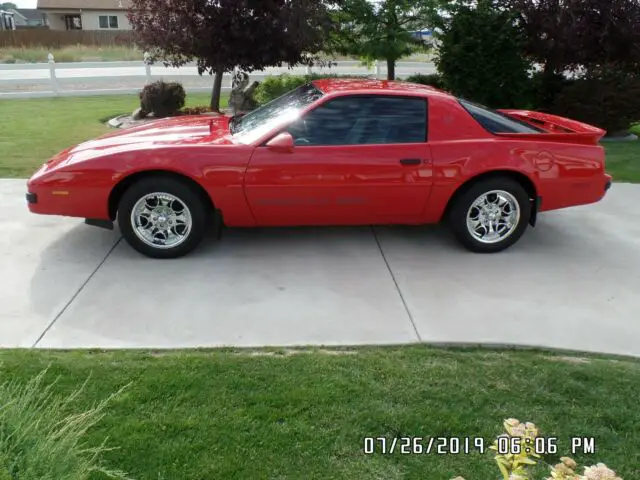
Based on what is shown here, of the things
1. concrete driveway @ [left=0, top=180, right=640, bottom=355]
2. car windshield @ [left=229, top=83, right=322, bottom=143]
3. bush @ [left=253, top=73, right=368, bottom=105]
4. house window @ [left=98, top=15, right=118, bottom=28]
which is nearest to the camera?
concrete driveway @ [left=0, top=180, right=640, bottom=355]

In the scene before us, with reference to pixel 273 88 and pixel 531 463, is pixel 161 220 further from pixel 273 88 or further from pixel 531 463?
A: pixel 273 88

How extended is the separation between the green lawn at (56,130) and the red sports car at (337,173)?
10.1 ft

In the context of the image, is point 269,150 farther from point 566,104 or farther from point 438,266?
point 566,104

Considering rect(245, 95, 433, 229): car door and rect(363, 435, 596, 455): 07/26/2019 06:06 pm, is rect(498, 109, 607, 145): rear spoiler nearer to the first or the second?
rect(245, 95, 433, 229): car door

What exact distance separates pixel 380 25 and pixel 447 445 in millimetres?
11418

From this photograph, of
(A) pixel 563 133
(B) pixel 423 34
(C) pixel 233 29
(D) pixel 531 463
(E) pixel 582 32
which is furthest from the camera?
(B) pixel 423 34

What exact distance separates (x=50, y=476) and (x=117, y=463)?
0.91m

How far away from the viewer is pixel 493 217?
17.4 ft

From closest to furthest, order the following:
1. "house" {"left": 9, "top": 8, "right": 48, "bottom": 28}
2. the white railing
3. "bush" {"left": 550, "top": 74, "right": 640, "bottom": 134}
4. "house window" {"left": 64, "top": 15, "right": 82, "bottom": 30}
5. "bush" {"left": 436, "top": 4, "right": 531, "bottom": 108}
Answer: "bush" {"left": 550, "top": 74, "right": 640, "bottom": 134} → "bush" {"left": 436, "top": 4, "right": 531, "bottom": 108} → the white railing → "house window" {"left": 64, "top": 15, "right": 82, "bottom": 30} → "house" {"left": 9, "top": 8, "right": 48, "bottom": 28}

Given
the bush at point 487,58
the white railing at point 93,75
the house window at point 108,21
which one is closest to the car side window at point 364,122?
the bush at point 487,58

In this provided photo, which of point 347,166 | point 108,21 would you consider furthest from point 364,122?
point 108,21

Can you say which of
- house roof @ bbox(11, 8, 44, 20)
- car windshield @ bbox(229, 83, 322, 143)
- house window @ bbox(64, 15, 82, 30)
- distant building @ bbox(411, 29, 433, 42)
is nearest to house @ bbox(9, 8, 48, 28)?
house roof @ bbox(11, 8, 44, 20)

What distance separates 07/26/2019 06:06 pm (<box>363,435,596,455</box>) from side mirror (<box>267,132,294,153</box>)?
8.33 ft

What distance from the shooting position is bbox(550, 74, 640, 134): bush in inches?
426
